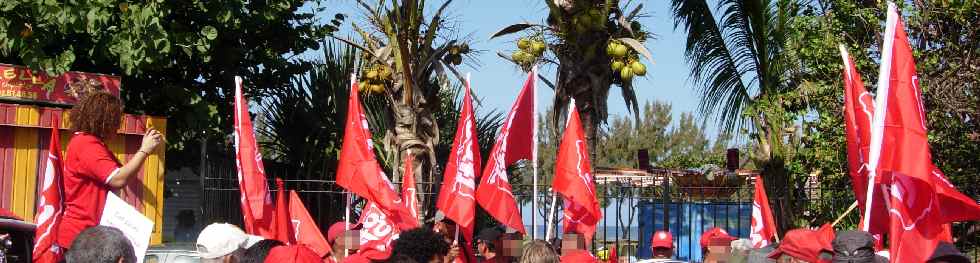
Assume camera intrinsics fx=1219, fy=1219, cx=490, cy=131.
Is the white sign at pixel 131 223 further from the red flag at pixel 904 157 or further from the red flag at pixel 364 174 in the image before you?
the red flag at pixel 364 174

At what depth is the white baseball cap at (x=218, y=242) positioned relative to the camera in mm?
5523

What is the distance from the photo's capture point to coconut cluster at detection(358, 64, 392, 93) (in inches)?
524

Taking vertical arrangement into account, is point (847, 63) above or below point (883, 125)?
above

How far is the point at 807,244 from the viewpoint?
702 cm

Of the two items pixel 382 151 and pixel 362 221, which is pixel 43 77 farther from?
pixel 382 151

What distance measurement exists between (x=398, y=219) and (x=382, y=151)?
8489 millimetres

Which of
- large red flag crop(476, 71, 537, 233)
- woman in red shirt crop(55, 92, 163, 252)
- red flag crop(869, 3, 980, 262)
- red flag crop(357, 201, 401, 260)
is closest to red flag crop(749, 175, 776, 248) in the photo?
large red flag crop(476, 71, 537, 233)

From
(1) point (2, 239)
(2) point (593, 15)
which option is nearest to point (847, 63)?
(2) point (593, 15)

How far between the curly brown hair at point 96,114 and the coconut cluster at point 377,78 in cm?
790

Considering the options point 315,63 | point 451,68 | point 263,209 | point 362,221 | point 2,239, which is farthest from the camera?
point 315,63

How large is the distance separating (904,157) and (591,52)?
500cm

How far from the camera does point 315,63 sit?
1672cm

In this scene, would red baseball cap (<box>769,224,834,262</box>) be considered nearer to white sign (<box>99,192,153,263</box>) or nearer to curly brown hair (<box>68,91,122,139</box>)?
white sign (<box>99,192,153,263</box>)

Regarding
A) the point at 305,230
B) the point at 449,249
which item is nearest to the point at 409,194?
the point at 305,230
